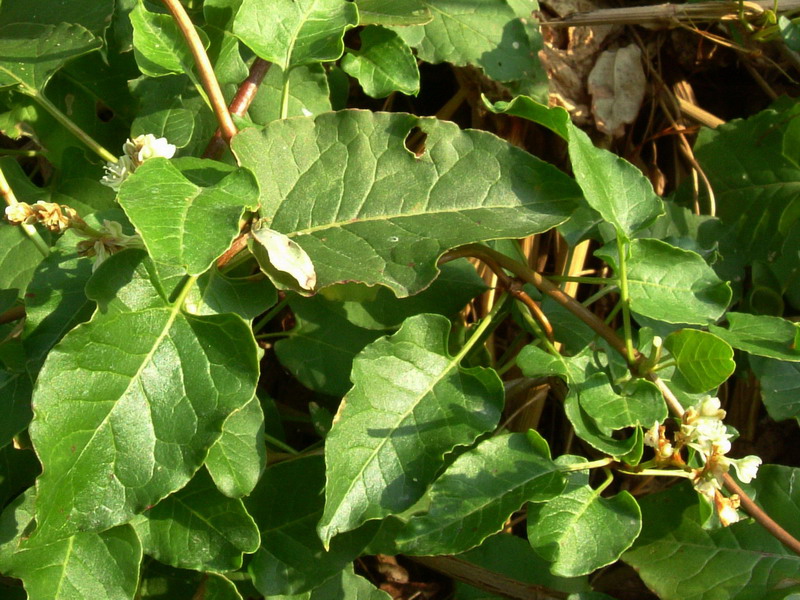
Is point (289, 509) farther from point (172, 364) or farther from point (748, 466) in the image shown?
point (748, 466)

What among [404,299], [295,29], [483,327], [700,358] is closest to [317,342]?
[404,299]

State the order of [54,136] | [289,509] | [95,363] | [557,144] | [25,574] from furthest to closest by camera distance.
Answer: [557,144] → [54,136] → [289,509] → [25,574] → [95,363]

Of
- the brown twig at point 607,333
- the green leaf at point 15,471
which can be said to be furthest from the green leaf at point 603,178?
the green leaf at point 15,471

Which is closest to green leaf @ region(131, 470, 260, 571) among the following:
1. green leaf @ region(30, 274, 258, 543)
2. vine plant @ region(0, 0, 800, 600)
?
vine plant @ region(0, 0, 800, 600)

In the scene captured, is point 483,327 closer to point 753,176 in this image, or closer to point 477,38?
point 477,38

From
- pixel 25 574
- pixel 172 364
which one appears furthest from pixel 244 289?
pixel 25 574

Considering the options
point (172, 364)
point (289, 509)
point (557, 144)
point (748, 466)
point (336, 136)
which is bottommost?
point (289, 509)
